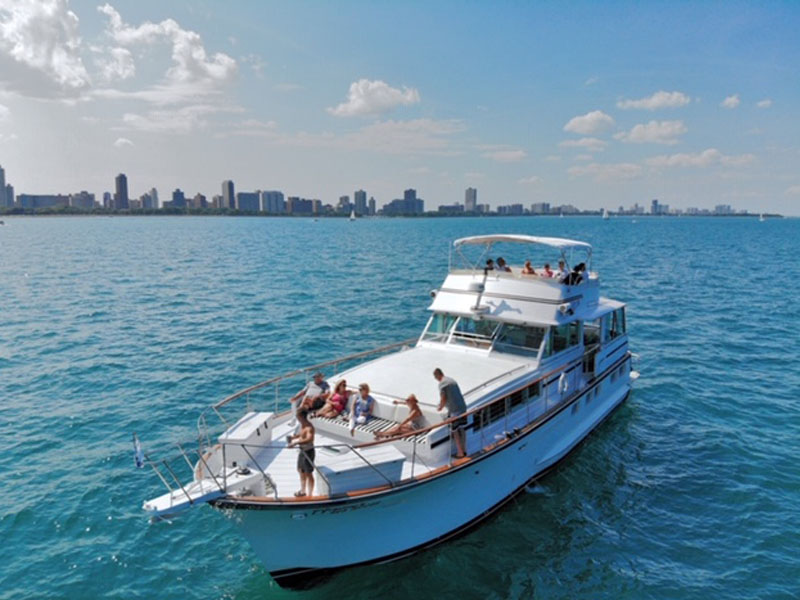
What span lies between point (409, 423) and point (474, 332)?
17.3ft

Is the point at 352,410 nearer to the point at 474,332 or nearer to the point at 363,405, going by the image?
the point at 363,405

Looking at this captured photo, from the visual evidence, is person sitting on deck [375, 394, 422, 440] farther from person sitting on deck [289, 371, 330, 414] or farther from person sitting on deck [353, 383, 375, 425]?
person sitting on deck [289, 371, 330, 414]

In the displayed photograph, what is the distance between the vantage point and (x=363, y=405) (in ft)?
37.3

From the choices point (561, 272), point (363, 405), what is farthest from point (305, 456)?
point (561, 272)

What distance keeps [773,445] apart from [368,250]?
6863 cm

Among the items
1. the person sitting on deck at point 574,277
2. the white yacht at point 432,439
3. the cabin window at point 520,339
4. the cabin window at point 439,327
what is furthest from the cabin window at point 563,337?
the cabin window at point 439,327

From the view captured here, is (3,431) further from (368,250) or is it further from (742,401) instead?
(368,250)

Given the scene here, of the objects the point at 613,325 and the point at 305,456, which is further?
the point at 613,325

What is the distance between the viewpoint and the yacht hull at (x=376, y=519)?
9.24 metres

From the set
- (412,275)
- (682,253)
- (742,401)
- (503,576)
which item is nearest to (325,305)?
(412,275)

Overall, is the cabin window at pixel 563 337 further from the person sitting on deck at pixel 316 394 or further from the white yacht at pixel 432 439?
the person sitting on deck at pixel 316 394

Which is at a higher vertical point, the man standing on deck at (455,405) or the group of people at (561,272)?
the group of people at (561,272)

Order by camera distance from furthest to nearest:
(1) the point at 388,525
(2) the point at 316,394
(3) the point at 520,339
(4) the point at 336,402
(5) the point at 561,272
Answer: (5) the point at 561,272 → (3) the point at 520,339 → (2) the point at 316,394 → (4) the point at 336,402 → (1) the point at 388,525

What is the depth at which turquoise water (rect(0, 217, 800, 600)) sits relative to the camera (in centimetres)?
1081
